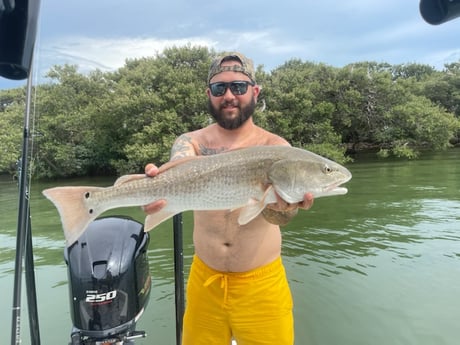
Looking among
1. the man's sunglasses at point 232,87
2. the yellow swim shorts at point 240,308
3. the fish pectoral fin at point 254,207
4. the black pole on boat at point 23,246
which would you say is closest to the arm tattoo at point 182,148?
the man's sunglasses at point 232,87

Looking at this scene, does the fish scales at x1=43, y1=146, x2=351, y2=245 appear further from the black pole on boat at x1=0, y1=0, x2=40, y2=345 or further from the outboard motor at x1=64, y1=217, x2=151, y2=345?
the outboard motor at x1=64, y1=217, x2=151, y2=345

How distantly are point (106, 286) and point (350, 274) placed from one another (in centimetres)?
468

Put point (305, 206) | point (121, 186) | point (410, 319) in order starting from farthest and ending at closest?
point (410, 319) < point (305, 206) < point (121, 186)

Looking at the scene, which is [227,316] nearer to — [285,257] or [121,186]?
[121,186]

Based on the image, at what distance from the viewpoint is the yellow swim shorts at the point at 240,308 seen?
8.96 ft

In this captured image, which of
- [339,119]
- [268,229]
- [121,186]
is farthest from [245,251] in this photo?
[339,119]

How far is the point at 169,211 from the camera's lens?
233 cm

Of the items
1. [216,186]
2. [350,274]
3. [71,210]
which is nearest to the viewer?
[71,210]

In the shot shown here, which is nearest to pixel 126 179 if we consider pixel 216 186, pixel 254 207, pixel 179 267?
pixel 216 186

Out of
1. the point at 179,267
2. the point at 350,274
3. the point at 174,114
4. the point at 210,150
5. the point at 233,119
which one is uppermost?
the point at 174,114

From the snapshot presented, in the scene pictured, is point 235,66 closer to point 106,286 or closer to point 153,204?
point 153,204

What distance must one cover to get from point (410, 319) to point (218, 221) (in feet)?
11.5

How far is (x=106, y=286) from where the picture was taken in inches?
108

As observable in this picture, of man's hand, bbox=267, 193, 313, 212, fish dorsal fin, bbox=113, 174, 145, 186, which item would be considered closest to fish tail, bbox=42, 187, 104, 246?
fish dorsal fin, bbox=113, 174, 145, 186
